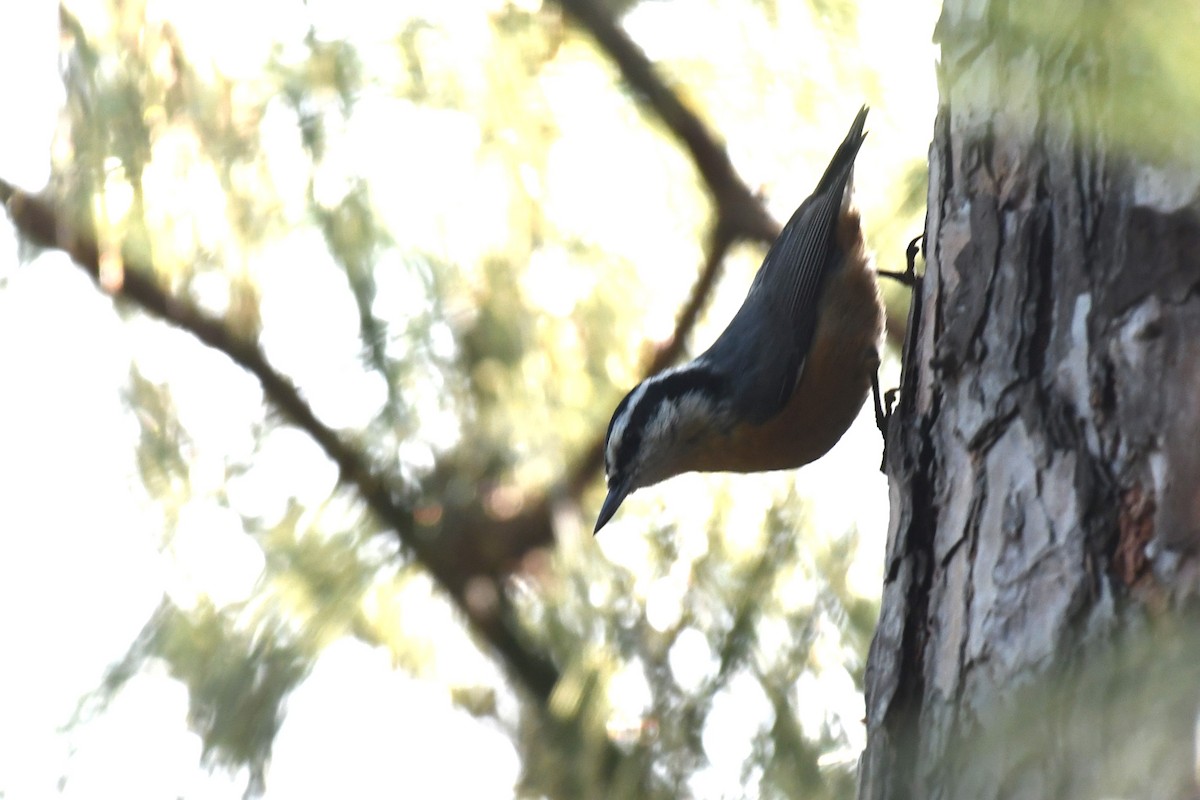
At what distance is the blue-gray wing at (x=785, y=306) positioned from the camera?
2.36 m

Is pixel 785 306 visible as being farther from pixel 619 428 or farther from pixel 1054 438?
pixel 1054 438

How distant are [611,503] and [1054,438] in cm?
105

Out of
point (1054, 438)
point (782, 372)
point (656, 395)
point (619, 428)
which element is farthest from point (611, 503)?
point (1054, 438)

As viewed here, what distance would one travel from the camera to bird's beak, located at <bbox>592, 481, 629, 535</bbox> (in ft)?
7.35

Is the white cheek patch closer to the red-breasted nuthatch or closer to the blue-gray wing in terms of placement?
the red-breasted nuthatch

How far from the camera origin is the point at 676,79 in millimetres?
2320

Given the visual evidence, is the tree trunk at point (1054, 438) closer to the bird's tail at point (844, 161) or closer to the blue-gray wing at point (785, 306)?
the bird's tail at point (844, 161)

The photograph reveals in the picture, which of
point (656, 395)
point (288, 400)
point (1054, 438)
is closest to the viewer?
point (1054, 438)

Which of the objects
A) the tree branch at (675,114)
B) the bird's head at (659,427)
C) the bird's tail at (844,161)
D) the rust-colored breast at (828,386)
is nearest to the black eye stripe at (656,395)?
the bird's head at (659,427)

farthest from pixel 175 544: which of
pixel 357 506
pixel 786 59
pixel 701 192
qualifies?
pixel 786 59

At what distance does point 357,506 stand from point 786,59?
111cm

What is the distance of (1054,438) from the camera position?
134 centimetres

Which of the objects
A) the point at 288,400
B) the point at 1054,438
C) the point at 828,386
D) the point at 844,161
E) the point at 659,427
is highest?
the point at 844,161

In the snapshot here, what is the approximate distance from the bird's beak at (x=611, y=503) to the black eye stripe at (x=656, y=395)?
0.9 inches
